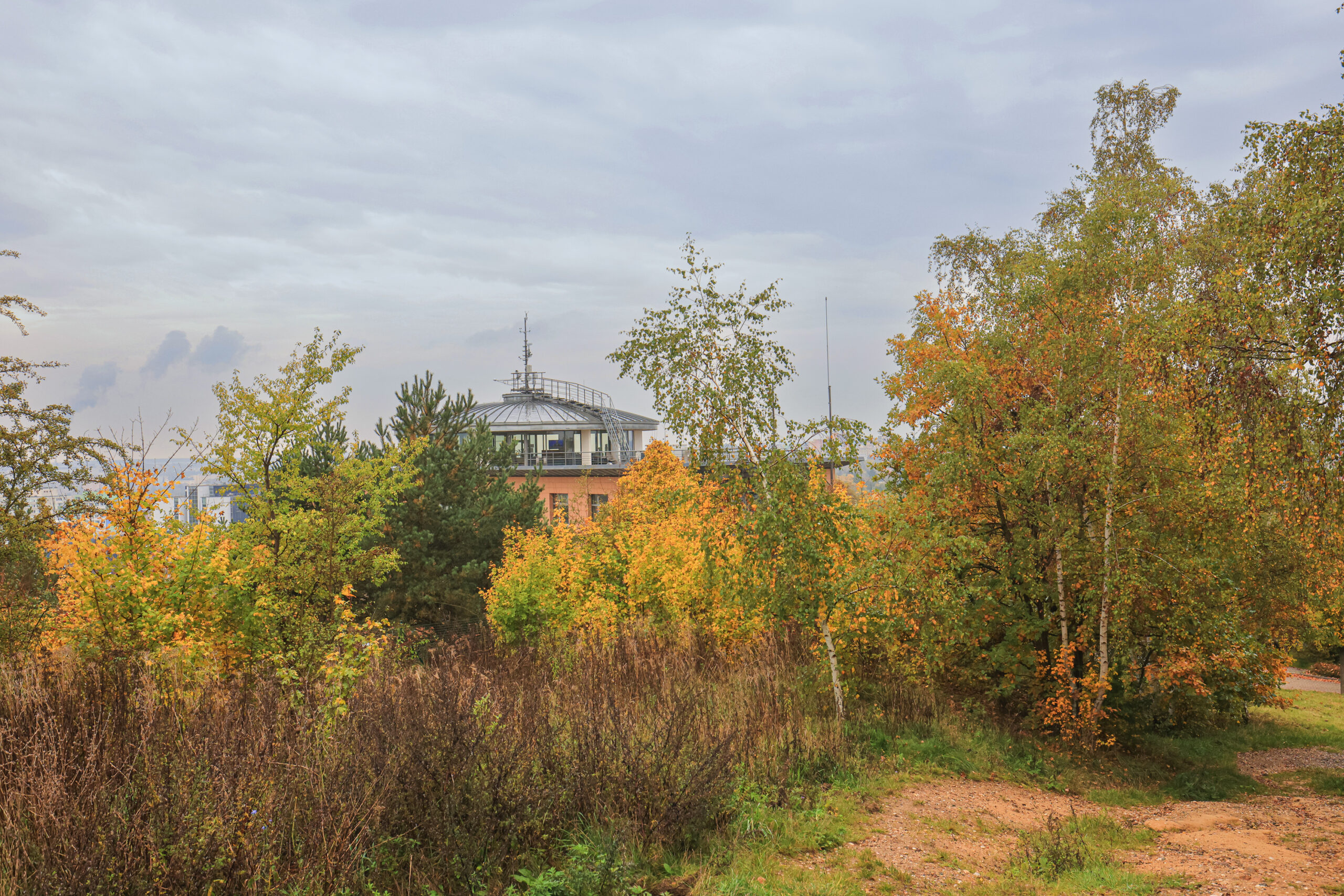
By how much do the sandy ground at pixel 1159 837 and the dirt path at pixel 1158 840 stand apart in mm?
13

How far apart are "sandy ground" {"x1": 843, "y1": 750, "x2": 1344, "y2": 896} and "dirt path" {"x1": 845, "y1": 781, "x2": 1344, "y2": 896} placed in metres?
0.01

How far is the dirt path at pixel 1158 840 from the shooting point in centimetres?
680

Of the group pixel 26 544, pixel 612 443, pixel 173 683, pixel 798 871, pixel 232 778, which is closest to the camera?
pixel 232 778

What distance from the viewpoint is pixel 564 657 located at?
38.2ft

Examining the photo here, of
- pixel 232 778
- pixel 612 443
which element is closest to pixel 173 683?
pixel 232 778

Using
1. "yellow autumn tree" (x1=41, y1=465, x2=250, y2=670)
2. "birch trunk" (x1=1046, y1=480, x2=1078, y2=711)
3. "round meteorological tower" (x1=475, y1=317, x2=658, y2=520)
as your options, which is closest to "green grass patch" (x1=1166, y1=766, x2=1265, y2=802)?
"birch trunk" (x1=1046, y1=480, x2=1078, y2=711)

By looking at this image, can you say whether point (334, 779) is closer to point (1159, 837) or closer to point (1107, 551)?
point (1159, 837)

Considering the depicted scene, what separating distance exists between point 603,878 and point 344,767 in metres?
1.84

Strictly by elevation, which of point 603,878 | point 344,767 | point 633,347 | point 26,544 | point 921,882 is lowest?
point 921,882

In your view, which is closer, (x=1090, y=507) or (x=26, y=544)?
(x=26, y=544)

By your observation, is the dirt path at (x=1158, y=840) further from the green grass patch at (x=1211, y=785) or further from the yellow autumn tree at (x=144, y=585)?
the yellow autumn tree at (x=144, y=585)

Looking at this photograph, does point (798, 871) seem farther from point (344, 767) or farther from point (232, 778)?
point (232, 778)

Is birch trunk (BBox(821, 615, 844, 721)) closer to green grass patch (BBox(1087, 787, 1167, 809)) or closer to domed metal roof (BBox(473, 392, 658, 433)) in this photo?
green grass patch (BBox(1087, 787, 1167, 809))

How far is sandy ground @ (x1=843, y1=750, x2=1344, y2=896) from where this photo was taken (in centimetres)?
677
